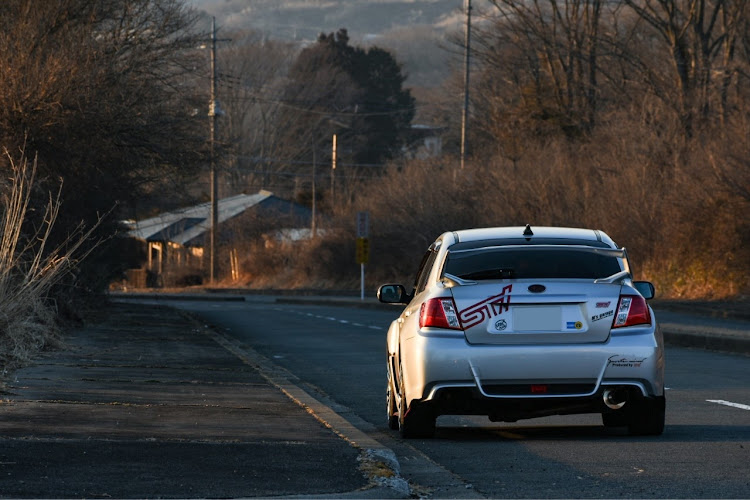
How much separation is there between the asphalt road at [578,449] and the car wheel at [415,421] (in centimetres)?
9

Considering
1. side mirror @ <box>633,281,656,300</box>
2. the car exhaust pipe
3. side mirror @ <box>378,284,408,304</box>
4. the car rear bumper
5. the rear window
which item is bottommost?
the car exhaust pipe

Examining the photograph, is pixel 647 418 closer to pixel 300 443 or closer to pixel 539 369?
pixel 539 369

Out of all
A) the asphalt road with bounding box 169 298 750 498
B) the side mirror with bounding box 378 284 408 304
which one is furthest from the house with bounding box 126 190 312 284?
the side mirror with bounding box 378 284 408 304

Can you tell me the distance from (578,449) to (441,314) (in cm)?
134

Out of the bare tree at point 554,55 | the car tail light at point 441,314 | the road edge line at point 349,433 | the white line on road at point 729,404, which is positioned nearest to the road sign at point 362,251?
the bare tree at point 554,55

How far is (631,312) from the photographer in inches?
364

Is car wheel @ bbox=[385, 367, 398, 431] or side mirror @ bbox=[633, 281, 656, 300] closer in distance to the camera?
side mirror @ bbox=[633, 281, 656, 300]

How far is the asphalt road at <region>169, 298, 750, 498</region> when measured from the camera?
24.7ft

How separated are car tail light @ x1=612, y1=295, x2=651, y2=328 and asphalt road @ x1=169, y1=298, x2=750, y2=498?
87cm

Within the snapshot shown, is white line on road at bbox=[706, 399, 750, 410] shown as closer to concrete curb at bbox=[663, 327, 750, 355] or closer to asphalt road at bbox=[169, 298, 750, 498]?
asphalt road at bbox=[169, 298, 750, 498]

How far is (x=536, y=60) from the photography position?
1962 inches

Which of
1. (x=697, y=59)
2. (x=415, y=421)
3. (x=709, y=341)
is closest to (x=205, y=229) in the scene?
(x=697, y=59)

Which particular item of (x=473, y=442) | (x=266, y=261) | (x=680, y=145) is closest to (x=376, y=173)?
(x=266, y=261)

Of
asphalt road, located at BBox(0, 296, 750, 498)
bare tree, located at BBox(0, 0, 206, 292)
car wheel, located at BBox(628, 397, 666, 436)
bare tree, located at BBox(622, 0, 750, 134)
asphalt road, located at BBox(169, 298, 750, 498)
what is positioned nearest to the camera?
asphalt road, located at BBox(0, 296, 750, 498)
